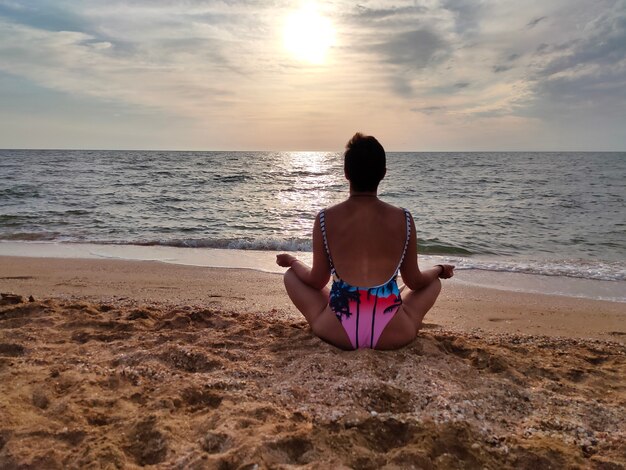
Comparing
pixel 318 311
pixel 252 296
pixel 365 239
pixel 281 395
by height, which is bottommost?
pixel 252 296

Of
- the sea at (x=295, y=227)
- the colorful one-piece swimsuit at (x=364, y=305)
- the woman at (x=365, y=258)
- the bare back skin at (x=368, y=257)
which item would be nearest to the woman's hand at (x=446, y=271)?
the bare back skin at (x=368, y=257)

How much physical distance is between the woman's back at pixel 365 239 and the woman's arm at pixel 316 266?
0.25 ft

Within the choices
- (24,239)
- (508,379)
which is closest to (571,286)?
(508,379)

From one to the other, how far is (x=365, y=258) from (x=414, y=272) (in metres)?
0.46

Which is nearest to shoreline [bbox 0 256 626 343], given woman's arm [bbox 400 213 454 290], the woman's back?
woman's arm [bbox 400 213 454 290]

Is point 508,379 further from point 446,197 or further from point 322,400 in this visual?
point 446,197

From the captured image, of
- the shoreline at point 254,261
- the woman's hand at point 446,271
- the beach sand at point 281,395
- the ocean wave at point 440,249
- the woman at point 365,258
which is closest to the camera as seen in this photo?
the beach sand at point 281,395

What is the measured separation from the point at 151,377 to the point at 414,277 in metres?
2.03

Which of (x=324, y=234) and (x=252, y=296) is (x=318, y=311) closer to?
(x=324, y=234)

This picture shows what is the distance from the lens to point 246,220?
1416 centimetres

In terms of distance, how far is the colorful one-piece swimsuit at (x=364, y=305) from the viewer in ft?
10.6

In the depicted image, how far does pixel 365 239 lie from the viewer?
10.5ft

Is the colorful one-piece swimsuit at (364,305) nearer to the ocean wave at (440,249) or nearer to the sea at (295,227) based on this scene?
the sea at (295,227)

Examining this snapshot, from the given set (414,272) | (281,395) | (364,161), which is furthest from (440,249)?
(281,395)
